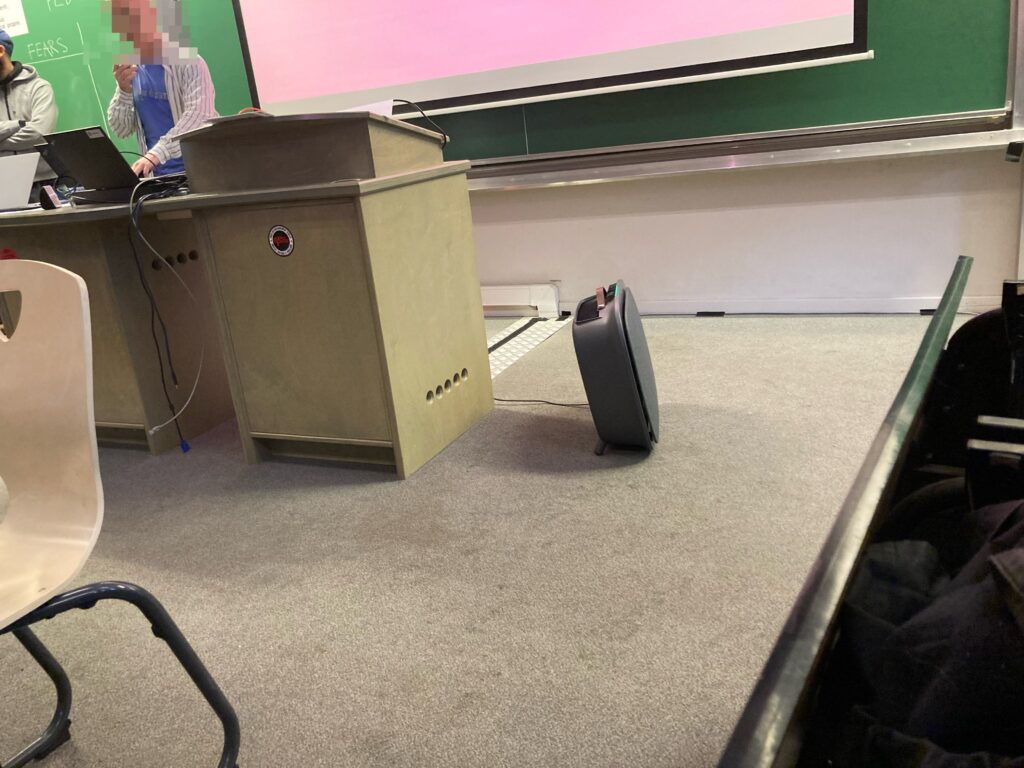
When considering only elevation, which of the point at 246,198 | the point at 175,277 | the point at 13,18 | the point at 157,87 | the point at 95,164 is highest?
the point at 13,18

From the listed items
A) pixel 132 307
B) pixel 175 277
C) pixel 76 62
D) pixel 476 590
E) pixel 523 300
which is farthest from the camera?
pixel 76 62

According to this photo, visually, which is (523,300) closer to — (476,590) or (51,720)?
(476,590)

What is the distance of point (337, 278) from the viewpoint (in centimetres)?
214

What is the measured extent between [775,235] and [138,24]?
8.44 feet

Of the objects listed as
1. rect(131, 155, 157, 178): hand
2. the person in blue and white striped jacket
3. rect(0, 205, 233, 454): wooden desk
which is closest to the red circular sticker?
rect(0, 205, 233, 454): wooden desk

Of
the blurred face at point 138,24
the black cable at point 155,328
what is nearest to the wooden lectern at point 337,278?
the black cable at point 155,328

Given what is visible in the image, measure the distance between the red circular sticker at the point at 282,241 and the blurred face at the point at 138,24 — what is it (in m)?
1.11

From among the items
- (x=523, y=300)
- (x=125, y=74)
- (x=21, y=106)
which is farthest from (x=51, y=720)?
(x=21, y=106)

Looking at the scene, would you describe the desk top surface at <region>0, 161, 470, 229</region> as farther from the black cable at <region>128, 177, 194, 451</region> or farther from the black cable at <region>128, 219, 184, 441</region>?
the black cable at <region>128, 219, 184, 441</region>

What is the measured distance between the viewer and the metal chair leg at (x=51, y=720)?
4.31 ft

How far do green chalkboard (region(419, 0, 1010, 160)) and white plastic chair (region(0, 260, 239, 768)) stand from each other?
2793 mm

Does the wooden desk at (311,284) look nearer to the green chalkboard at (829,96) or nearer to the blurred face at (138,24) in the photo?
the blurred face at (138,24)

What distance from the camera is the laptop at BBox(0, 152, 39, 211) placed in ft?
9.00

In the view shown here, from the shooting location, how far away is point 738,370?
288cm
